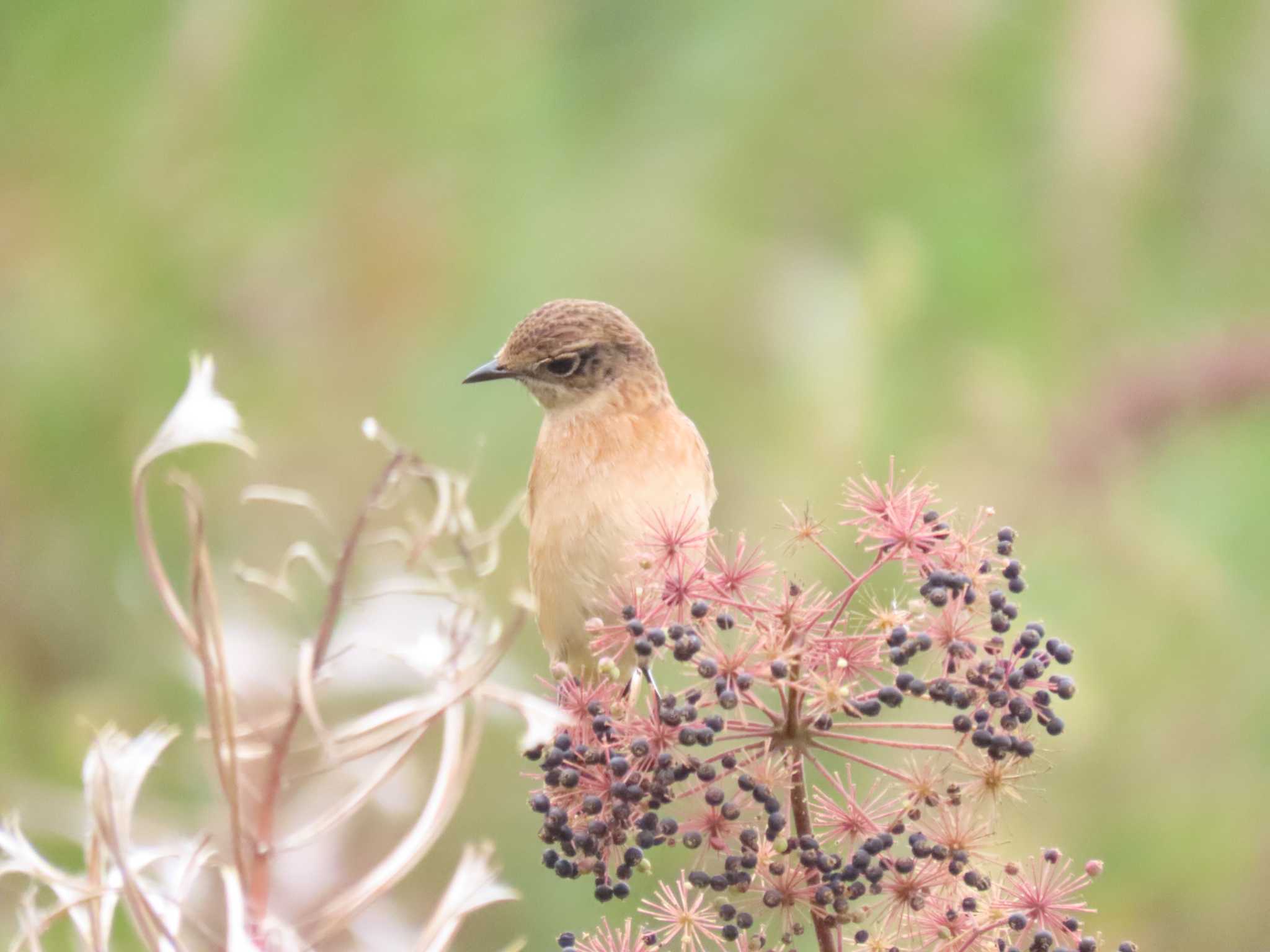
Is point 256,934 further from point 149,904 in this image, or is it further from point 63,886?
point 63,886

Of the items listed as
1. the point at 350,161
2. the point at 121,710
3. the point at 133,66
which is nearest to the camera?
the point at 121,710

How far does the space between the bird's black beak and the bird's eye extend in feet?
0.39

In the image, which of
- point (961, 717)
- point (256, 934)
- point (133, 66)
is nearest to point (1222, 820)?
point (961, 717)

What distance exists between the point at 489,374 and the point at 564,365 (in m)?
0.25

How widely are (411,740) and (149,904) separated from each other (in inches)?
19.6

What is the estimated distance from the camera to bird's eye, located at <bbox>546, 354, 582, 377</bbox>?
190 inches

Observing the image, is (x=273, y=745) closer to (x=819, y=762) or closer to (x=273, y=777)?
(x=273, y=777)

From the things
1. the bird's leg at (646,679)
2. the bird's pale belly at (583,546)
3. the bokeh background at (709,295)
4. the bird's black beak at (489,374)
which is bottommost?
the bird's leg at (646,679)

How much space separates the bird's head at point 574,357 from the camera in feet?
15.8

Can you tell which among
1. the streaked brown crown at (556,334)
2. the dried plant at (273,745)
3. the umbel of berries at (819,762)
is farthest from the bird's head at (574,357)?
the umbel of berries at (819,762)

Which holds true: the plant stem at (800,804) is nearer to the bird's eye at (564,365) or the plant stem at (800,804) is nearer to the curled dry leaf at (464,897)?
the curled dry leaf at (464,897)

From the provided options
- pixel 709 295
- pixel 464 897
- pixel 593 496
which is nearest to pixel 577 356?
pixel 593 496

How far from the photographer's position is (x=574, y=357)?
15.9 feet

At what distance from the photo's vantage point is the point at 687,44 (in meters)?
8.31
